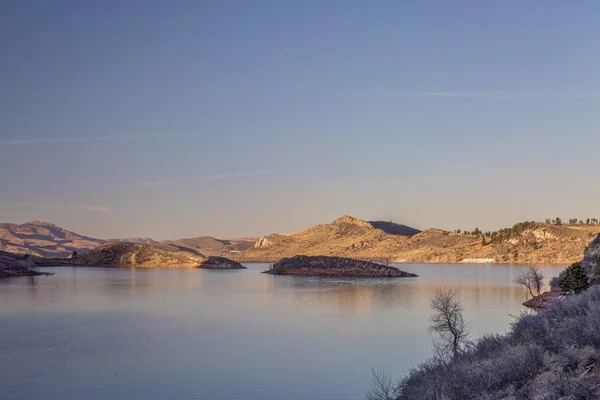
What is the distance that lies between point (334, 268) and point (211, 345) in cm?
11267

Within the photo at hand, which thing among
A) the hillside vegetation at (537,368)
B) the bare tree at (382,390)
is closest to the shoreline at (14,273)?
the bare tree at (382,390)

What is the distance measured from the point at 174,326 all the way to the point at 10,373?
19242 millimetres

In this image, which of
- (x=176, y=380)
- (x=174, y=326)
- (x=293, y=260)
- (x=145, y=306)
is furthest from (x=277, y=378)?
(x=293, y=260)

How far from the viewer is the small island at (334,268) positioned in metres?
132

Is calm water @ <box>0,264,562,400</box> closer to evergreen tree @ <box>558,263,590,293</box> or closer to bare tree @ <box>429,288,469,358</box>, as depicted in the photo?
bare tree @ <box>429,288,469,358</box>

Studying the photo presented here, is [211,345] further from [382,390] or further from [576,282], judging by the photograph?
[576,282]

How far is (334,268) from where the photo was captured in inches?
5822

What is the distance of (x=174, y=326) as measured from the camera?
149 feet

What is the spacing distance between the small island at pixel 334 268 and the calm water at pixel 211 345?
2507 inches

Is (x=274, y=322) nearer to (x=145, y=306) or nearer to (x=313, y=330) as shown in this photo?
(x=313, y=330)

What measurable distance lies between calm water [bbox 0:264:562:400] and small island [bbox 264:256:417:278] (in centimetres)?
6368

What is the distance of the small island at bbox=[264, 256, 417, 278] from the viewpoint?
132125mm

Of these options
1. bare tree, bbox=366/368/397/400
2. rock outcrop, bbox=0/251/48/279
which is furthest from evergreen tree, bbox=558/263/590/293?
rock outcrop, bbox=0/251/48/279

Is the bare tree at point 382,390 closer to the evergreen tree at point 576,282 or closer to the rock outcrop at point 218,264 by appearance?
the evergreen tree at point 576,282
